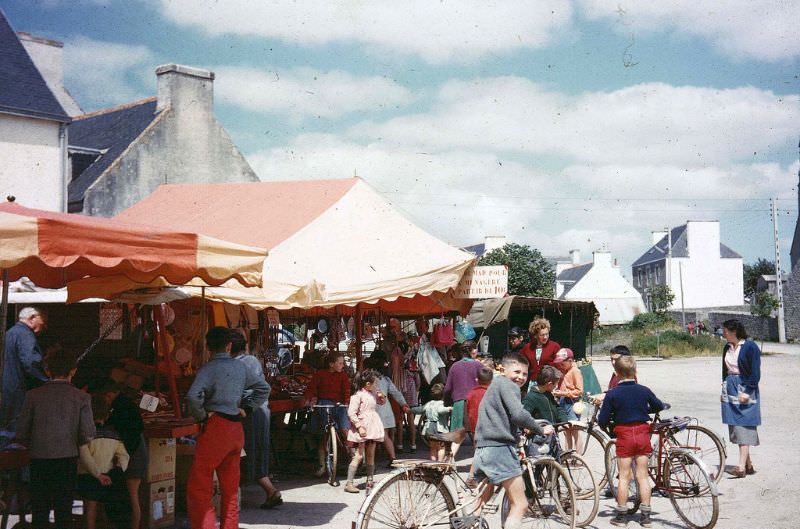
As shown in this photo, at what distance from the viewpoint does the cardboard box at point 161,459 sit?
720cm

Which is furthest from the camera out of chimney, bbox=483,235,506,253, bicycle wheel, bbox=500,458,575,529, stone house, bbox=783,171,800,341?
chimney, bbox=483,235,506,253

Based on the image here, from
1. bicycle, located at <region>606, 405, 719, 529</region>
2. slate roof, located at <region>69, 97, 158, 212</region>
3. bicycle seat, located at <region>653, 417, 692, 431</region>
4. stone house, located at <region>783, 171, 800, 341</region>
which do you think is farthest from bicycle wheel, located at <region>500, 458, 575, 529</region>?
stone house, located at <region>783, 171, 800, 341</region>

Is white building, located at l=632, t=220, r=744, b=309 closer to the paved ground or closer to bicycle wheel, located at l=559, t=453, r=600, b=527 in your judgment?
the paved ground

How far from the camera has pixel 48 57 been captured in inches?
1102

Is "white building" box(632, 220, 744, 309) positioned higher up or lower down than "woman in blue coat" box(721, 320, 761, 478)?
higher up

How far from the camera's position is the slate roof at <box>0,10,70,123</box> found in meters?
20.8

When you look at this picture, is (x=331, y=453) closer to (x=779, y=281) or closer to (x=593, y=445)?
(x=593, y=445)

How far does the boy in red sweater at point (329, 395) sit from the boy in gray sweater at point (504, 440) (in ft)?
14.5

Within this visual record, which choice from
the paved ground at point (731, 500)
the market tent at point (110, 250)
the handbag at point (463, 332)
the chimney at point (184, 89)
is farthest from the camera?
the chimney at point (184, 89)

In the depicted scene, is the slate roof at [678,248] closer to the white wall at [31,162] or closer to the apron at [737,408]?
the white wall at [31,162]

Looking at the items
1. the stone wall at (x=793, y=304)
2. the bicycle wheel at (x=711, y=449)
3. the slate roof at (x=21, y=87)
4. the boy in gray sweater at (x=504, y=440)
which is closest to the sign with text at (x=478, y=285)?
the bicycle wheel at (x=711, y=449)

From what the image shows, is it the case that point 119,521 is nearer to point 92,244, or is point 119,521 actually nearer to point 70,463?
point 70,463

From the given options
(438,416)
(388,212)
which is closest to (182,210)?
(388,212)

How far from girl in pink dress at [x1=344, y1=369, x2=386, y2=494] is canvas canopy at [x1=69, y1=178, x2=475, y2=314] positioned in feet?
3.92
